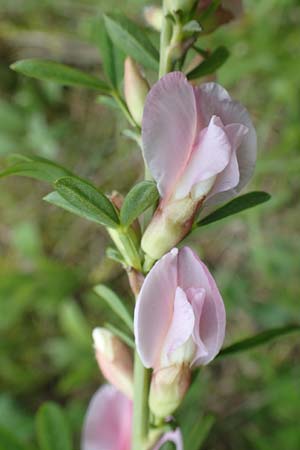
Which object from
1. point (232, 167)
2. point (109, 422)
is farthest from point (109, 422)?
point (232, 167)

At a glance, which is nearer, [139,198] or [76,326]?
[139,198]

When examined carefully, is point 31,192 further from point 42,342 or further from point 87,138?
point 42,342

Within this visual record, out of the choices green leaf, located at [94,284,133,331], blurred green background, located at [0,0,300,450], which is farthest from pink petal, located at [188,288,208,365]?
blurred green background, located at [0,0,300,450]

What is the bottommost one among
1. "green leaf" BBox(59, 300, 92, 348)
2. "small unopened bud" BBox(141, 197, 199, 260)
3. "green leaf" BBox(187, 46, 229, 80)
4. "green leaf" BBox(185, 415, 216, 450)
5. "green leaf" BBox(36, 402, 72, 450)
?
"green leaf" BBox(59, 300, 92, 348)

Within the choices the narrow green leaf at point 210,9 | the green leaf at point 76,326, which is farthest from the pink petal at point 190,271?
the green leaf at point 76,326

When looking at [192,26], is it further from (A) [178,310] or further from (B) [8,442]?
(B) [8,442]

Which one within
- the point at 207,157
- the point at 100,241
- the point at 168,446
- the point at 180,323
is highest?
the point at 207,157

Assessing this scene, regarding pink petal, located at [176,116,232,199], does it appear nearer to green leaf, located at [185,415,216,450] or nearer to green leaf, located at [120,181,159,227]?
green leaf, located at [120,181,159,227]
